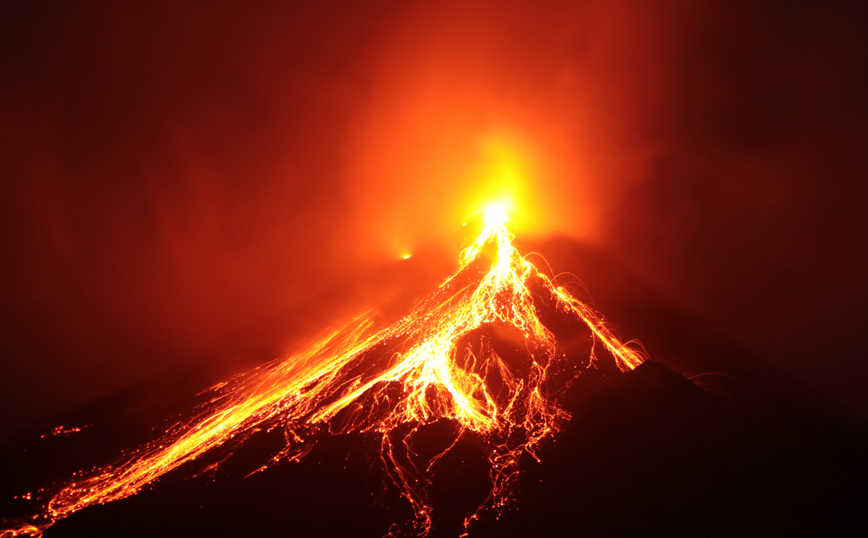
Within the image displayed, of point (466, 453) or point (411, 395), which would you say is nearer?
point (466, 453)

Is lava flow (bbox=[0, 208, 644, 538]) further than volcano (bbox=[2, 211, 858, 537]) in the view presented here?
Yes

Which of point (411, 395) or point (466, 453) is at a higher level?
point (411, 395)

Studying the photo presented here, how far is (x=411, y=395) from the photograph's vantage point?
26.3 ft

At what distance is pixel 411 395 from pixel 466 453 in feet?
5.83

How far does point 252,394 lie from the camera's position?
32.7 ft

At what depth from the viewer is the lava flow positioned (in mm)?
6734

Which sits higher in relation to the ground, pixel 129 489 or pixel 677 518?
pixel 129 489

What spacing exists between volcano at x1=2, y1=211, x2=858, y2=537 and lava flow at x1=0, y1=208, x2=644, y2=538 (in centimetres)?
4

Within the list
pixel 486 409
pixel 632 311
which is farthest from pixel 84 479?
pixel 632 311

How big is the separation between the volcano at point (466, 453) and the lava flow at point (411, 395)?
0.04 metres

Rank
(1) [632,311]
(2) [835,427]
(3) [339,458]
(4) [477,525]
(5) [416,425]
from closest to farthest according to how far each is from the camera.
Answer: (4) [477,525], (3) [339,458], (5) [416,425], (2) [835,427], (1) [632,311]

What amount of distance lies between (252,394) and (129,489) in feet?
10.2

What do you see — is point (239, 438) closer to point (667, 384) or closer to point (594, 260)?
point (667, 384)

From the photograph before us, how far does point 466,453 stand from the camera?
654 cm
